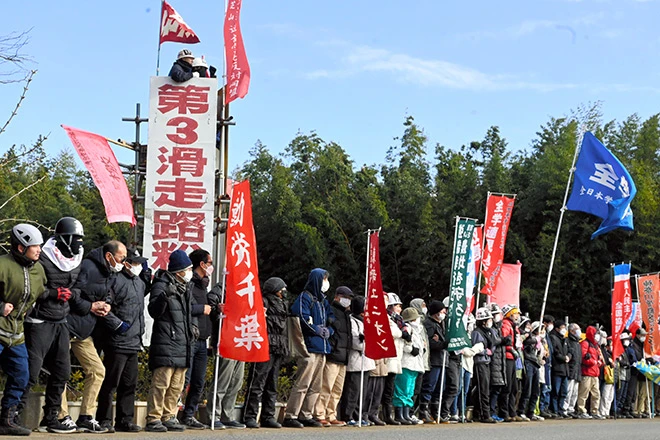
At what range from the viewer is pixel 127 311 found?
34.2 feet

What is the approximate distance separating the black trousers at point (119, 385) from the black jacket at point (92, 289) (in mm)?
340

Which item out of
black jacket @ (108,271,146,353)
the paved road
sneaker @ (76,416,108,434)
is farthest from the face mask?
sneaker @ (76,416,108,434)

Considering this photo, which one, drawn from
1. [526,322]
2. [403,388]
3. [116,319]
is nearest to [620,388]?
[526,322]

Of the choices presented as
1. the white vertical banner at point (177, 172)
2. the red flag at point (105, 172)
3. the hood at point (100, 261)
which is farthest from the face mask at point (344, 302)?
the hood at point (100, 261)

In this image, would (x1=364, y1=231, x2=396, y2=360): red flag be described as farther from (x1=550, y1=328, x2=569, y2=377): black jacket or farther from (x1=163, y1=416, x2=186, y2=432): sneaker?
(x1=550, y1=328, x2=569, y2=377): black jacket

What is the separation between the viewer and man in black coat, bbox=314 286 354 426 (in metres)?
13.8

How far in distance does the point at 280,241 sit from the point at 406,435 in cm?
3033

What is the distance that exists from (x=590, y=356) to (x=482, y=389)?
5056 millimetres

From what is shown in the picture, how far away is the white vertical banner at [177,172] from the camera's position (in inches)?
627

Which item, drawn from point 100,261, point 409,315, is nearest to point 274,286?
point 100,261

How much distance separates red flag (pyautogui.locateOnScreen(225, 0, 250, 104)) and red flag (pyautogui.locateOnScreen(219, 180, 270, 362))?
5.14m

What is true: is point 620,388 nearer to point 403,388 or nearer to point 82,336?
point 403,388

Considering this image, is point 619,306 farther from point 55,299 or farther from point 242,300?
point 55,299

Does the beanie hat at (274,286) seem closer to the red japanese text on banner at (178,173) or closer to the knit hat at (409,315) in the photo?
the red japanese text on banner at (178,173)
